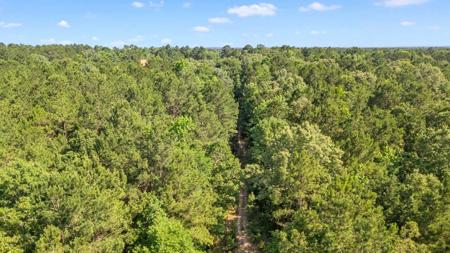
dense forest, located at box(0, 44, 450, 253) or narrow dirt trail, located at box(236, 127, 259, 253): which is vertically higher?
dense forest, located at box(0, 44, 450, 253)

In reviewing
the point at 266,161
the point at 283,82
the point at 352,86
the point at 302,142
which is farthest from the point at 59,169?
the point at 352,86

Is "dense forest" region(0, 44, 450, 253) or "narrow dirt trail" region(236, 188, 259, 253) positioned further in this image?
"narrow dirt trail" region(236, 188, 259, 253)

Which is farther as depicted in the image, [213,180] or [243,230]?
[243,230]

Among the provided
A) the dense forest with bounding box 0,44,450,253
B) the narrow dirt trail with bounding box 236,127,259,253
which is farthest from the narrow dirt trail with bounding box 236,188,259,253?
the dense forest with bounding box 0,44,450,253

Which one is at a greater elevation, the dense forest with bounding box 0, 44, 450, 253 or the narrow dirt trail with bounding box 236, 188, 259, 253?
the dense forest with bounding box 0, 44, 450, 253

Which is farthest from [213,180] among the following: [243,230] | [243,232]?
[243,230]

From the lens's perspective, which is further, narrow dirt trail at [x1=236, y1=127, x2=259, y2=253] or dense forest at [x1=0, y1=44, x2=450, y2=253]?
narrow dirt trail at [x1=236, y1=127, x2=259, y2=253]

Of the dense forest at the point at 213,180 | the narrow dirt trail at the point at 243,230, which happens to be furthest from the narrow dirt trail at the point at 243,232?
the dense forest at the point at 213,180

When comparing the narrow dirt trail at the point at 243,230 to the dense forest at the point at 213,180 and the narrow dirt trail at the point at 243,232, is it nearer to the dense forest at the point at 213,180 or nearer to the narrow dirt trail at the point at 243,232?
the narrow dirt trail at the point at 243,232

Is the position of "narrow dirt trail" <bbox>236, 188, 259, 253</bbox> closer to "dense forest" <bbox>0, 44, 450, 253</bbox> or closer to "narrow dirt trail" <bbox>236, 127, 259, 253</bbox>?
"narrow dirt trail" <bbox>236, 127, 259, 253</bbox>

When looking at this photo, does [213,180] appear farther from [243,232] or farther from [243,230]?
[243,230]

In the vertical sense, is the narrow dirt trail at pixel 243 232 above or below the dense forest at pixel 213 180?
below

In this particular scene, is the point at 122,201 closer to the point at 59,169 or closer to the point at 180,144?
the point at 59,169

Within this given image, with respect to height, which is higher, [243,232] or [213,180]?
[213,180]
